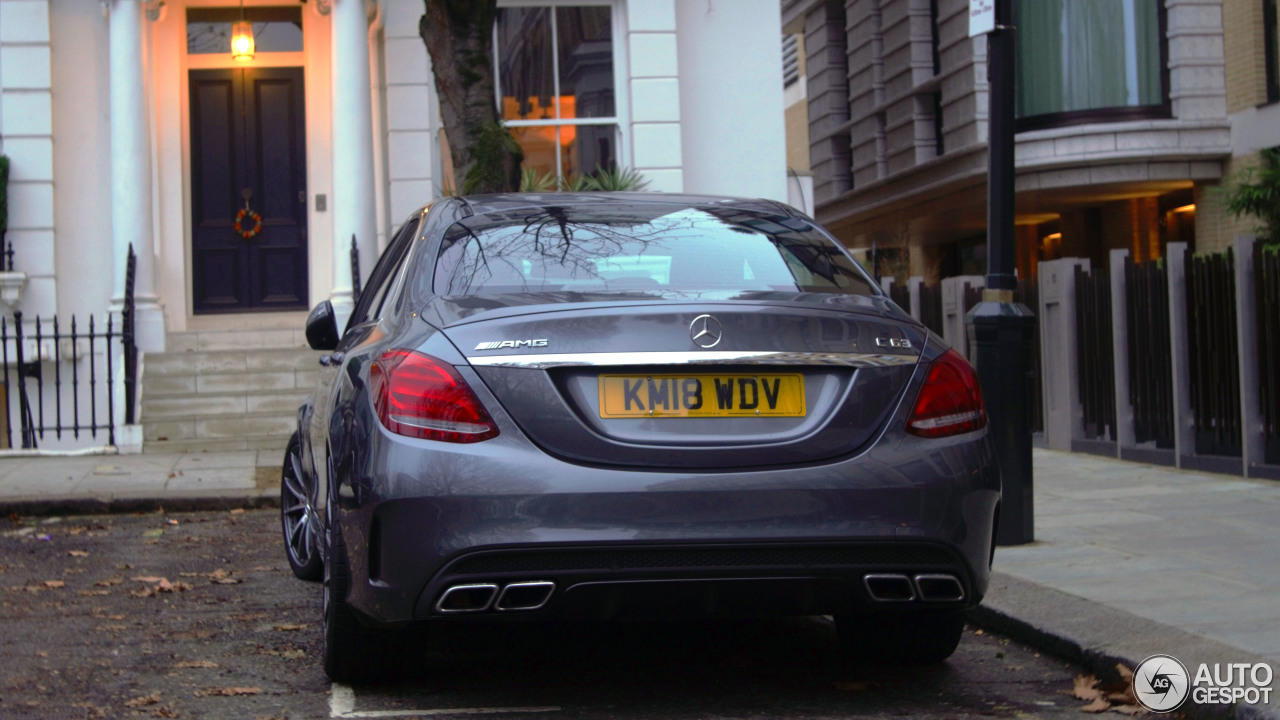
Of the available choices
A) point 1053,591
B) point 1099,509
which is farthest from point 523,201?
point 1099,509

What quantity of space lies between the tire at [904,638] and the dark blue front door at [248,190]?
11.4 meters

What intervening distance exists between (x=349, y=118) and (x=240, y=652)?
9659mm

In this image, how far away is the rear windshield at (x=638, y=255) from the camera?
4.28 meters

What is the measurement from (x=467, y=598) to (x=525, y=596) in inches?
6.1

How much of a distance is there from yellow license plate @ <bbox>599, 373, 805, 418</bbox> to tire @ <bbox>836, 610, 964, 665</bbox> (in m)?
1.13

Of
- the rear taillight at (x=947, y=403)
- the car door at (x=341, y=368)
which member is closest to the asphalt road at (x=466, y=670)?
the car door at (x=341, y=368)

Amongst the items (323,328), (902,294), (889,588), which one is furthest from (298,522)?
(902,294)

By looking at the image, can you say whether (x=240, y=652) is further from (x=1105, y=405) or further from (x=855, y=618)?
(x=1105, y=405)

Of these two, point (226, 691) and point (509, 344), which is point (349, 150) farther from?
point (509, 344)

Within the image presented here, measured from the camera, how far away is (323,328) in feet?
18.4

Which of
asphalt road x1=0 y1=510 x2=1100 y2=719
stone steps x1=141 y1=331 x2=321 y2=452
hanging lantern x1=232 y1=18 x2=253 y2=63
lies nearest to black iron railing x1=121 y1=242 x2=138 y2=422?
stone steps x1=141 y1=331 x2=321 y2=452

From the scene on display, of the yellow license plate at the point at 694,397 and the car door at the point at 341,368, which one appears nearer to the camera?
the yellow license plate at the point at 694,397

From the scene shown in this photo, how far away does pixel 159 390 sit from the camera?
522 inches

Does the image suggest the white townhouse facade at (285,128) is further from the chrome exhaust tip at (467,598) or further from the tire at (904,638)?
the chrome exhaust tip at (467,598)
